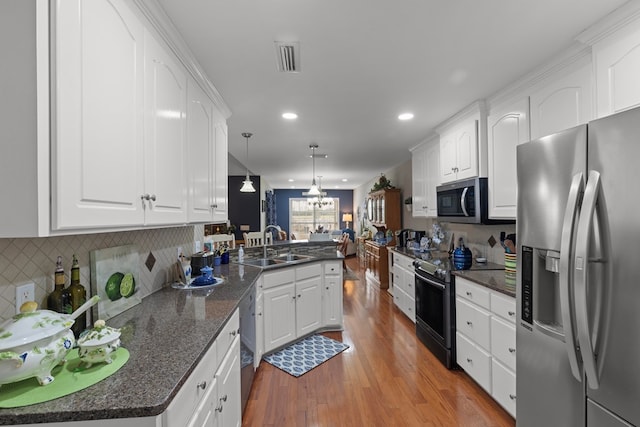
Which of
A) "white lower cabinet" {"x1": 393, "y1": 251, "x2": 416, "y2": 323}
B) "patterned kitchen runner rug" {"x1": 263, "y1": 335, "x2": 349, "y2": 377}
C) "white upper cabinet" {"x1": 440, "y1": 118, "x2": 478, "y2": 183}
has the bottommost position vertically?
"patterned kitchen runner rug" {"x1": 263, "y1": 335, "x2": 349, "y2": 377}

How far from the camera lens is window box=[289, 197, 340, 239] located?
448 inches

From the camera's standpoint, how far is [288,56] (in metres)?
1.89

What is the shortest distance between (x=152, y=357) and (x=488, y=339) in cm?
224

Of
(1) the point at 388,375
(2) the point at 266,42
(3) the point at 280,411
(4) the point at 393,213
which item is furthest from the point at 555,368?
(4) the point at 393,213

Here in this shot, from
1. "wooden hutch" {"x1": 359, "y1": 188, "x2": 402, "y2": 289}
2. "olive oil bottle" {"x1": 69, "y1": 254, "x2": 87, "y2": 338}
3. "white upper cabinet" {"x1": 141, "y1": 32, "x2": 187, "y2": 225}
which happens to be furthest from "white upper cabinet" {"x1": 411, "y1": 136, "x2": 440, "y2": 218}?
"olive oil bottle" {"x1": 69, "y1": 254, "x2": 87, "y2": 338}

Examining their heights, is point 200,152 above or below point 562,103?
below

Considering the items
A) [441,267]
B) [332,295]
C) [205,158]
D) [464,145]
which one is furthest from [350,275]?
[205,158]

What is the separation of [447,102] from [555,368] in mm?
2230

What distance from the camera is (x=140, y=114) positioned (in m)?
1.26

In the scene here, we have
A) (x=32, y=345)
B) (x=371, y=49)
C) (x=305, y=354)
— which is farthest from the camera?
(x=305, y=354)

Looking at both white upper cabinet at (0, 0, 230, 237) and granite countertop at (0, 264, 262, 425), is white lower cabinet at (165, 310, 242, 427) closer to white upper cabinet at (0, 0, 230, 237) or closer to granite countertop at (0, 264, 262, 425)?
granite countertop at (0, 264, 262, 425)

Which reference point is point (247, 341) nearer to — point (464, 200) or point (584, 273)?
point (584, 273)

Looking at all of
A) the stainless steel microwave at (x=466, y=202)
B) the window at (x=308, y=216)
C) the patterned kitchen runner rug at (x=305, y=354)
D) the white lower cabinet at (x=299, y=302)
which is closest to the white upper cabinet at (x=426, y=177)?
the stainless steel microwave at (x=466, y=202)

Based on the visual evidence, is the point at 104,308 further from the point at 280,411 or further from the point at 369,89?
the point at 369,89
